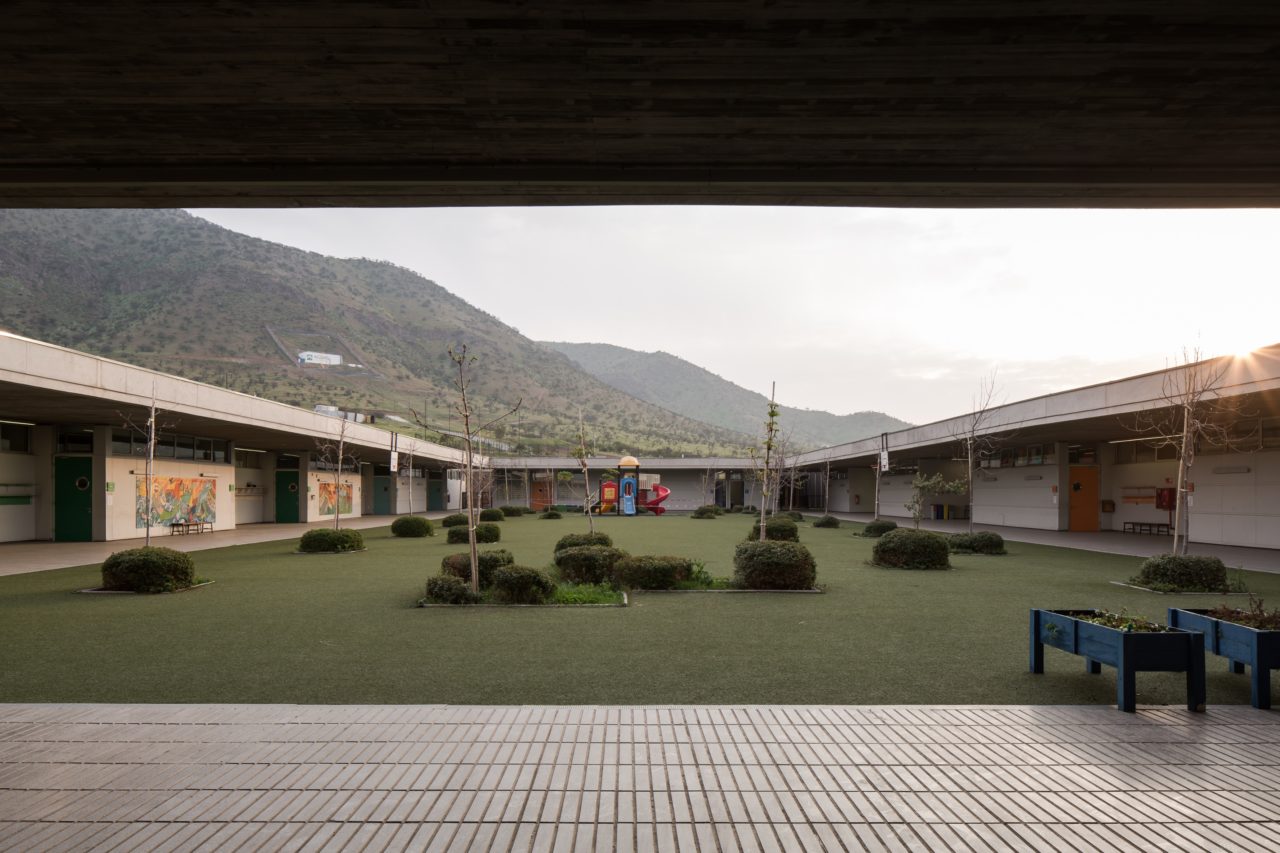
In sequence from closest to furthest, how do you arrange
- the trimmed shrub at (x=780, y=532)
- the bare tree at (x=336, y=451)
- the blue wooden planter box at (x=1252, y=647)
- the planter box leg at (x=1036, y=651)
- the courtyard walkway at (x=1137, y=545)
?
the blue wooden planter box at (x=1252, y=647), the planter box leg at (x=1036, y=651), the courtyard walkway at (x=1137, y=545), the trimmed shrub at (x=780, y=532), the bare tree at (x=336, y=451)

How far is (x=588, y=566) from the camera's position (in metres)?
12.7

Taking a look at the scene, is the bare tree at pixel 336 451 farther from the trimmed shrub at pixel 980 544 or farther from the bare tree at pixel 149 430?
the trimmed shrub at pixel 980 544

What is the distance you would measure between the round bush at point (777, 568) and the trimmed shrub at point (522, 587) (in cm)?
383

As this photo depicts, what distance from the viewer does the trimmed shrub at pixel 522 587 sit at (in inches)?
426

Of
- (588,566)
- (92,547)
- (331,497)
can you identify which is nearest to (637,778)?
(588,566)

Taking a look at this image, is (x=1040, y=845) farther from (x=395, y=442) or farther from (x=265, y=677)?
(x=395, y=442)

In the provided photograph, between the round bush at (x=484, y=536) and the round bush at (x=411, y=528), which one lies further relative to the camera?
the round bush at (x=411, y=528)

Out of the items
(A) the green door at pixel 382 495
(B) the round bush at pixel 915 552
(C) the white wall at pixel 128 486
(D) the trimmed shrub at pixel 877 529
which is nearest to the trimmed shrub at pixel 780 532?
(D) the trimmed shrub at pixel 877 529

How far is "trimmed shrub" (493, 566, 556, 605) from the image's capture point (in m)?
10.8

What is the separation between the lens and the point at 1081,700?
19.6 feet

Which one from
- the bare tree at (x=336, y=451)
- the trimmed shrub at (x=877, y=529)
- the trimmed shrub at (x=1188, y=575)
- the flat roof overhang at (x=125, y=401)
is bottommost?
the trimmed shrub at (x=877, y=529)

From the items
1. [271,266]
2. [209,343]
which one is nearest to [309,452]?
[209,343]

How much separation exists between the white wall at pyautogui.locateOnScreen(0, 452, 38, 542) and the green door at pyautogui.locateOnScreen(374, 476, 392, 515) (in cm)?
2521
